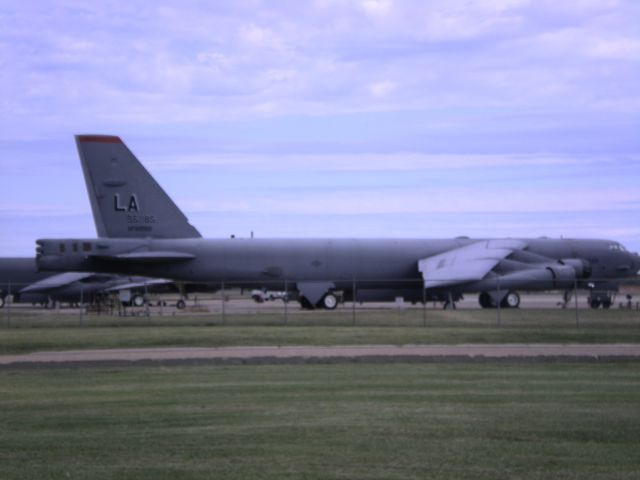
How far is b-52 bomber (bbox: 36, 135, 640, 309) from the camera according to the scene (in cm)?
4069

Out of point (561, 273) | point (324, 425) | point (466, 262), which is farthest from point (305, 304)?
point (324, 425)

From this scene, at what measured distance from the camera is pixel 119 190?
4175 centimetres

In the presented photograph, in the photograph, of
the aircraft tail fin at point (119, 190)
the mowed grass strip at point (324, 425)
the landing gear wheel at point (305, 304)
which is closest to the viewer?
the mowed grass strip at point (324, 425)

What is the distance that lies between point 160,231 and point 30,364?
23743 mm

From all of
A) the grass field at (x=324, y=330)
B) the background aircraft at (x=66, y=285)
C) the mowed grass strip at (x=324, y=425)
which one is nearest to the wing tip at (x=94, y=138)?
the grass field at (x=324, y=330)

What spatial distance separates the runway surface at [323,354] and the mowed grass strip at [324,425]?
2.50 meters

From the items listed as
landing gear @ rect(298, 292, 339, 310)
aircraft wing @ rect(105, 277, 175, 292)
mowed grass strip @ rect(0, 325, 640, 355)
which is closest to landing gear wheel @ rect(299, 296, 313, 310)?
landing gear @ rect(298, 292, 339, 310)

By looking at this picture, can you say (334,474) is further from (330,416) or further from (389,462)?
(330,416)

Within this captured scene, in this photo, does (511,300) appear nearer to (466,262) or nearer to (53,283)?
(466,262)

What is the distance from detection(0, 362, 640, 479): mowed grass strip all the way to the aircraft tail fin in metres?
25.6

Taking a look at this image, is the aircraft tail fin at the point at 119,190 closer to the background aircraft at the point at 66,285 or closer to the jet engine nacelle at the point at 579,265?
the background aircraft at the point at 66,285

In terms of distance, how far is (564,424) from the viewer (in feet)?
35.2

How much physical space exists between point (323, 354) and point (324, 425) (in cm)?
971

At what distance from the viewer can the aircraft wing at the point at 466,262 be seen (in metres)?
40.3
